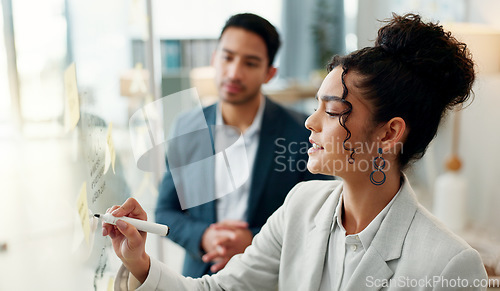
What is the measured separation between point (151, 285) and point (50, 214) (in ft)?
0.96

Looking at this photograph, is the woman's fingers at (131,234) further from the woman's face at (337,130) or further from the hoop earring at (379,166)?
the hoop earring at (379,166)

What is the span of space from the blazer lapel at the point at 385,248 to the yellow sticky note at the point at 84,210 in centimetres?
48

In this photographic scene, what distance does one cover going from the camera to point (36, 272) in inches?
26.6

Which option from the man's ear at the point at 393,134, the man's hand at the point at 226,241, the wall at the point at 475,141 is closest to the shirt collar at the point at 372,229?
the man's ear at the point at 393,134

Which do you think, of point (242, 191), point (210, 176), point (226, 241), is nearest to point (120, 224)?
point (210, 176)

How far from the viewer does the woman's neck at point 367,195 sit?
0.99 m

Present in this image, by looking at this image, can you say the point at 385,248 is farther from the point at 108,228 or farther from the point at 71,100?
the point at 71,100

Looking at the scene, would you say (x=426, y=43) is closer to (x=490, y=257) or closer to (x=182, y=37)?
(x=490, y=257)

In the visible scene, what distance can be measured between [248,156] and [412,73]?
691mm

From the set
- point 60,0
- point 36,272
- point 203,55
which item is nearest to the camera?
point 36,272

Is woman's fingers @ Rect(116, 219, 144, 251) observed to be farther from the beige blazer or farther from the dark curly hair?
the dark curly hair

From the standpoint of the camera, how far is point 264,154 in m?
1.50

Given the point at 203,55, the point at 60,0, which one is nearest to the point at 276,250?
the point at 60,0

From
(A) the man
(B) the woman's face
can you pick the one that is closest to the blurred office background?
(A) the man
